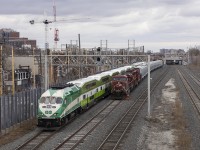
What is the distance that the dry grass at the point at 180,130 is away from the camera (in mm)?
22453

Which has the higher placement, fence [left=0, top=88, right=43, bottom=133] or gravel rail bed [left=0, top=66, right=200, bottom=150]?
fence [left=0, top=88, right=43, bottom=133]

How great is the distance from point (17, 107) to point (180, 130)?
498 inches

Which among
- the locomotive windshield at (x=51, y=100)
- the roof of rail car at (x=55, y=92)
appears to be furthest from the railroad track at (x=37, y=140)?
the roof of rail car at (x=55, y=92)

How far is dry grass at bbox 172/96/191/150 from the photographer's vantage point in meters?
22.5

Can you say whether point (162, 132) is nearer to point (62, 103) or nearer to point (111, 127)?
point (111, 127)

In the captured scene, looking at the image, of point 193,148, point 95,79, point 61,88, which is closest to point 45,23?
point 95,79

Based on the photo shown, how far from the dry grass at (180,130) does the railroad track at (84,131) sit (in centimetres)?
625

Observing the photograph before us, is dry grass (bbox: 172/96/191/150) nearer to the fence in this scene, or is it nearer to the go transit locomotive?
the go transit locomotive

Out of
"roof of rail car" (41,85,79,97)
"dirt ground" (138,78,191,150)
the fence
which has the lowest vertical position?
"dirt ground" (138,78,191,150)

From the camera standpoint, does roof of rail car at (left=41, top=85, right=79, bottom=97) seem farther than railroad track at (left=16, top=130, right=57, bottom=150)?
Yes

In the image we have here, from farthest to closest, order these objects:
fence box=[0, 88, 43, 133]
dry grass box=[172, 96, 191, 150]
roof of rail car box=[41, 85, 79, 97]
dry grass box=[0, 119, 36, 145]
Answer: roof of rail car box=[41, 85, 79, 97], fence box=[0, 88, 43, 133], dry grass box=[0, 119, 36, 145], dry grass box=[172, 96, 191, 150]

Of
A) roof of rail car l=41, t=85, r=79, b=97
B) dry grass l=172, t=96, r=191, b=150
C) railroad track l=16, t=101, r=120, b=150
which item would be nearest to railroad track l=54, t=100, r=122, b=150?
railroad track l=16, t=101, r=120, b=150

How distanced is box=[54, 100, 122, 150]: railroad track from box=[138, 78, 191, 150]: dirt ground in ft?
13.1

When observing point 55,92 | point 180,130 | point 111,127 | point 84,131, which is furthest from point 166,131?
point 55,92
